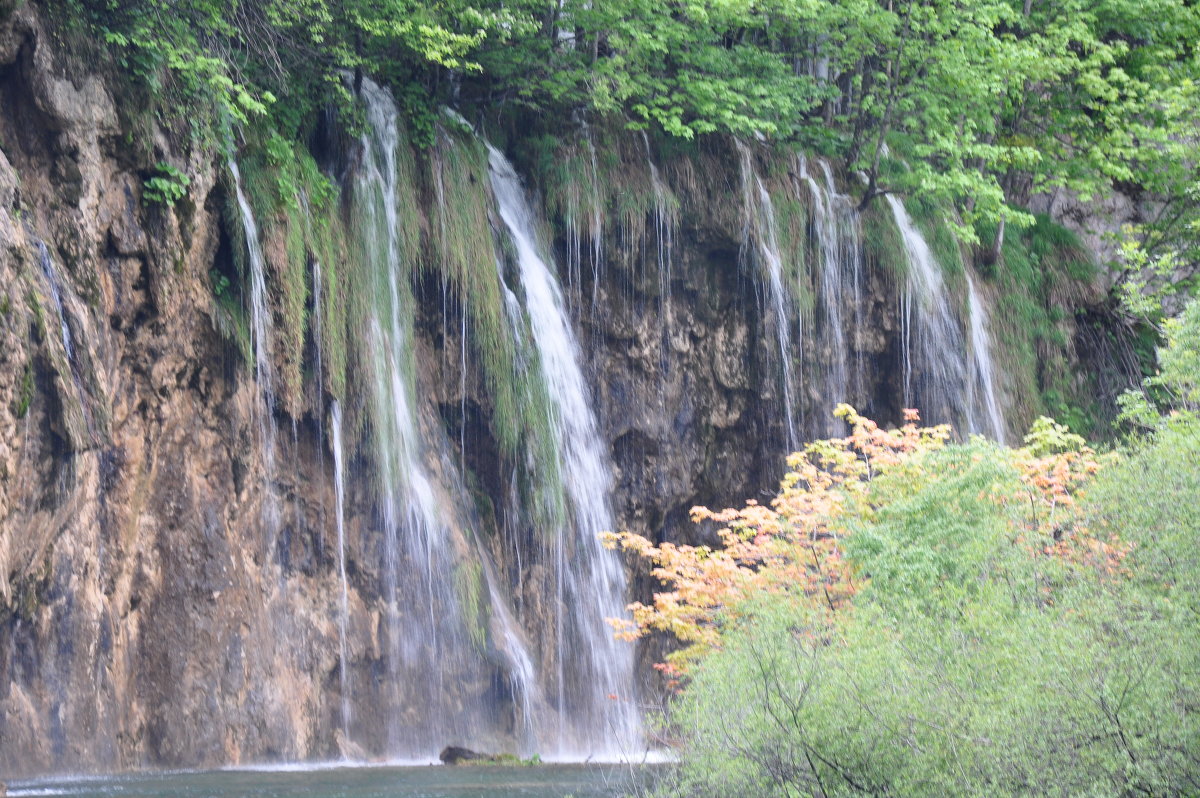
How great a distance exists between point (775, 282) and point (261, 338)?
10500 mm

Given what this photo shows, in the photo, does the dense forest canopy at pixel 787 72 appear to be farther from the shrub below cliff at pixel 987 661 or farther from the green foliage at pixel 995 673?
the green foliage at pixel 995 673

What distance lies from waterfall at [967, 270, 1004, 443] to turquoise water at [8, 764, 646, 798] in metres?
12.7

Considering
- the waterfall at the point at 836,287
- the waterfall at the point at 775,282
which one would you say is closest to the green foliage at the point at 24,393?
the waterfall at the point at 775,282

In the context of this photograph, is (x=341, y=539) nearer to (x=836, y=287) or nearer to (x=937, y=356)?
(x=836, y=287)

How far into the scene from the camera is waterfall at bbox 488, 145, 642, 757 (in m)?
20.5

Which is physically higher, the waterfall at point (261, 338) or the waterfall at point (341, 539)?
the waterfall at point (261, 338)

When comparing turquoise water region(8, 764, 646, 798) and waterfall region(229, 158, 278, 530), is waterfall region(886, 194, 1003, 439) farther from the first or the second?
waterfall region(229, 158, 278, 530)

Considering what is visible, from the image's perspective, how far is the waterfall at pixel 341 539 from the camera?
60.3 feet

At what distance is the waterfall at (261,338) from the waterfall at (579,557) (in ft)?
15.7

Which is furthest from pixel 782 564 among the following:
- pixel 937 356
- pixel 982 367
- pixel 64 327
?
pixel 982 367

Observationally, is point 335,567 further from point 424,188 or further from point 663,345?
point 663,345

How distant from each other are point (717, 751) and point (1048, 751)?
2528 millimetres

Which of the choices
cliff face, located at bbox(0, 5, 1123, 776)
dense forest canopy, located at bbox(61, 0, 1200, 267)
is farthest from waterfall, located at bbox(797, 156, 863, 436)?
cliff face, located at bbox(0, 5, 1123, 776)

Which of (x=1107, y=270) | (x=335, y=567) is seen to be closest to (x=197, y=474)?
(x=335, y=567)
